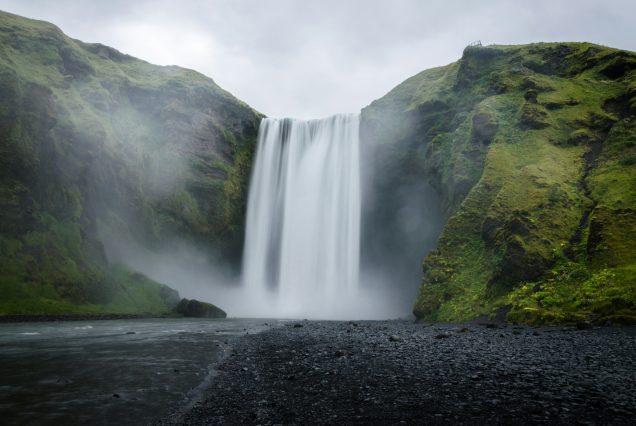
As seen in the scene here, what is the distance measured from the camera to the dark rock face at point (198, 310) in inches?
1940

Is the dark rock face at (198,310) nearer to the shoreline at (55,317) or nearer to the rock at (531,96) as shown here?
the shoreline at (55,317)

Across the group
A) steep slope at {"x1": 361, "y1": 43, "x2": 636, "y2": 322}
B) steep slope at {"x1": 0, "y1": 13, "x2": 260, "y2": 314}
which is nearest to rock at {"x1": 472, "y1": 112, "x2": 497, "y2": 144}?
steep slope at {"x1": 361, "y1": 43, "x2": 636, "y2": 322}

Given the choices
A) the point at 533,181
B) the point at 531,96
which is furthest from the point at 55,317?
the point at 531,96

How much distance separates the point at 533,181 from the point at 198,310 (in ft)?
132

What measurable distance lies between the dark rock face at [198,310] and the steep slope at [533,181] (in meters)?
29.1

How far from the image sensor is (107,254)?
186ft

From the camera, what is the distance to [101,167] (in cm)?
5931

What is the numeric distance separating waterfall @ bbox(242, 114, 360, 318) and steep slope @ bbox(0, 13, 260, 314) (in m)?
5.09

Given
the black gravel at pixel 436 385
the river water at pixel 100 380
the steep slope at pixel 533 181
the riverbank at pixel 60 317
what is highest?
the steep slope at pixel 533 181

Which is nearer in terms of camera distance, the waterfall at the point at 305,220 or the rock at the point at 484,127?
the rock at the point at 484,127

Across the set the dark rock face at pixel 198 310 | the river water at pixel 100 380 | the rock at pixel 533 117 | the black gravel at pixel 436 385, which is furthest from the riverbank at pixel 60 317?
the rock at pixel 533 117

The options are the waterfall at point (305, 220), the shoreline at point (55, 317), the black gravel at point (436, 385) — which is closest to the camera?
the black gravel at point (436, 385)

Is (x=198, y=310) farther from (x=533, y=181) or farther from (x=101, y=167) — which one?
(x=533, y=181)

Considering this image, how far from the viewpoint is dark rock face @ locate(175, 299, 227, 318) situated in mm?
49281
